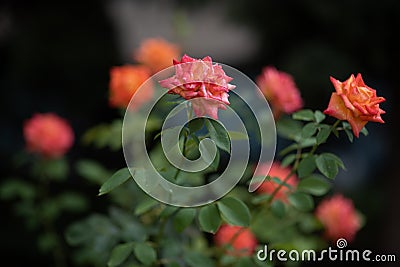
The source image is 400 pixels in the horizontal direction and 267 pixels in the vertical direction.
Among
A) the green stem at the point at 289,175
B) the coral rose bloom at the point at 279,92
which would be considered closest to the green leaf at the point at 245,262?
the green stem at the point at 289,175

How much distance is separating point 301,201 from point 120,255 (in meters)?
0.31

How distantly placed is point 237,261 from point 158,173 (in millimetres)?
239

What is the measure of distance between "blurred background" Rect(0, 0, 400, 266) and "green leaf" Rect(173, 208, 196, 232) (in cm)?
123

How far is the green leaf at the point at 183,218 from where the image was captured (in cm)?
90

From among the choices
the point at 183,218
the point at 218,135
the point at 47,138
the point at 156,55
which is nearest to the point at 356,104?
the point at 218,135

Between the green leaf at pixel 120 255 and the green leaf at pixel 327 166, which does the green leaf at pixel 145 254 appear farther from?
the green leaf at pixel 327 166

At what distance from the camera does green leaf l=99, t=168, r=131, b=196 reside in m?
0.84

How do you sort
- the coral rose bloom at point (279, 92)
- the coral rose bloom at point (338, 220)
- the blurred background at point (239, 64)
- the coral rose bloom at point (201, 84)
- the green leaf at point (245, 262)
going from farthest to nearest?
the blurred background at point (239, 64)
the coral rose bloom at point (338, 220)
the coral rose bloom at point (279, 92)
the green leaf at point (245, 262)
the coral rose bloom at point (201, 84)

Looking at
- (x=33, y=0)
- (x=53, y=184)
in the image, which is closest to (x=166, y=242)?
(x=53, y=184)

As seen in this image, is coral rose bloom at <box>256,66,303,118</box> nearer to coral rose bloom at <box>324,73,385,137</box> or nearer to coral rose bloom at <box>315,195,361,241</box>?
coral rose bloom at <box>315,195,361,241</box>

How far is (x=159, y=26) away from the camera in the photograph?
473 cm

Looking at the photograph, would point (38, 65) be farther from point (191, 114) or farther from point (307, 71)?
point (191, 114)

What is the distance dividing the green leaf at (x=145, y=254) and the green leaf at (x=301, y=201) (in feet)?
0.82

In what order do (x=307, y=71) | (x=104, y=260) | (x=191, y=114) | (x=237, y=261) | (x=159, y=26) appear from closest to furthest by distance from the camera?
1. (x=191, y=114)
2. (x=237, y=261)
3. (x=104, y=260)
4. (x=307, y=71)
5. (x=159, y=26)
